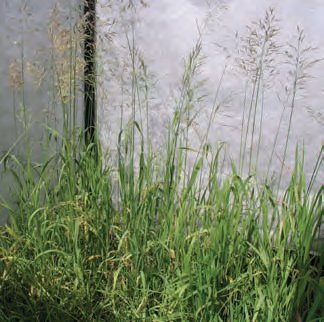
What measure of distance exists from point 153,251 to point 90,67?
0.86 meters

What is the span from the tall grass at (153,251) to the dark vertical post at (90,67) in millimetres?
104

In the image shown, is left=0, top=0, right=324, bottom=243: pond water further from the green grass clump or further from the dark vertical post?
the green grass clump

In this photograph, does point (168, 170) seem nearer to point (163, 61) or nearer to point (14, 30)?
point (163, 61)

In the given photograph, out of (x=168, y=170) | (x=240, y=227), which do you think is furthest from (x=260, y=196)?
(x=168, y=170)

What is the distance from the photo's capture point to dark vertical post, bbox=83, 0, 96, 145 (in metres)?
2.53

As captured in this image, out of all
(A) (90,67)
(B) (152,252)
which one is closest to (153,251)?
(B) (152,252)

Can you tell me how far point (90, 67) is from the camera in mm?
2686

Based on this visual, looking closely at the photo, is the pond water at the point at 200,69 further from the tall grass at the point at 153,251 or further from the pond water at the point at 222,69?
the tall grass at the point at 153,251

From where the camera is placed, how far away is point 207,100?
2.82 metres

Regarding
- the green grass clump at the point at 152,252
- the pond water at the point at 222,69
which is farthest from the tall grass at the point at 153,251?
the pond water at the point at 222,69

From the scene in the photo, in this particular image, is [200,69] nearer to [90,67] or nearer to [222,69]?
[222,69]

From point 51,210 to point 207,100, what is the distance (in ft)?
2.87

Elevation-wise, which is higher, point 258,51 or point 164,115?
point 258,51

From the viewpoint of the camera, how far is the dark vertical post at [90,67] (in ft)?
8.30
